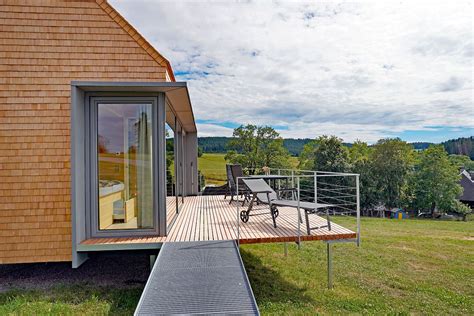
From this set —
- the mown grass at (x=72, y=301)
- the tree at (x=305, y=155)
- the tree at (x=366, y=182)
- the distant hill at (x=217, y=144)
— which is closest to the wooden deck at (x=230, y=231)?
the mown grass at (x=72, y=301)

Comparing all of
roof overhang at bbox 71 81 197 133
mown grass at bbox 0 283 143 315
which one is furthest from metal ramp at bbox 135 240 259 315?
roof overhang at bbox 71 81 197 133

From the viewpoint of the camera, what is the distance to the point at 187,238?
4945 mm

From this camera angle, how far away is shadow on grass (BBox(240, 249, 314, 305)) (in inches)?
189

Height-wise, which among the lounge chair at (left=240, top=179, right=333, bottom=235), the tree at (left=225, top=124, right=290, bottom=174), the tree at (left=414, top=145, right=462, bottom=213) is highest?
the tree at (left=225, top=124, right=290, bottom=174)

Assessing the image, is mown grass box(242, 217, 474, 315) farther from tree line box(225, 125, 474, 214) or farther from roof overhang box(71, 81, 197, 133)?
tree line box(225, 125, 474, 214)

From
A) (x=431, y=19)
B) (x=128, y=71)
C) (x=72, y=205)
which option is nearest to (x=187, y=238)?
(x=72, y=205)

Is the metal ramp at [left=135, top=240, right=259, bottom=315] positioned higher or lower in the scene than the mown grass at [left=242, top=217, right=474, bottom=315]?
higher

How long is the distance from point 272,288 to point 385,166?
3052 centimetres

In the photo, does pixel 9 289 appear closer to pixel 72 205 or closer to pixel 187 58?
pixel 72 205

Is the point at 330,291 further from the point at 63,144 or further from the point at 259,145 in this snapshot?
the point at 259,145

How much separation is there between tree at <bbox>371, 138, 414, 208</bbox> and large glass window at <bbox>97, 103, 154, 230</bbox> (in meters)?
31.0

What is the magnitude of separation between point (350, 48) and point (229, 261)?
Answer: 1686 cm

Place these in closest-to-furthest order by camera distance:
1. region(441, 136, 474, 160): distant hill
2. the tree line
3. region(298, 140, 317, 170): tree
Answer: the tree line < region(298, 140, 317, 170): tree < region(441, 136, 474, 160): distant hill

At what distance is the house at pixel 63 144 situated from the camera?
484 centimetres
